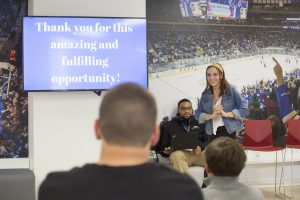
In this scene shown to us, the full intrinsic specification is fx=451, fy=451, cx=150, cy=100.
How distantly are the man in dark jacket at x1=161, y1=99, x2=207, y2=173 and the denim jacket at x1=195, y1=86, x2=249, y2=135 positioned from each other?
41 centimetres

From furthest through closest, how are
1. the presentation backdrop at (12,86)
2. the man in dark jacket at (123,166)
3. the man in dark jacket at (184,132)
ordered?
the presentation backdrop at (12,86)
the man in dark jacket at (184,132)
the man in dark jacket at (123,166)

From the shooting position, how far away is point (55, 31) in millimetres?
4406

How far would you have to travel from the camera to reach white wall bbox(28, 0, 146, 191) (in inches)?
180

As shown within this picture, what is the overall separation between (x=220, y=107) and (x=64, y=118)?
5.23ft

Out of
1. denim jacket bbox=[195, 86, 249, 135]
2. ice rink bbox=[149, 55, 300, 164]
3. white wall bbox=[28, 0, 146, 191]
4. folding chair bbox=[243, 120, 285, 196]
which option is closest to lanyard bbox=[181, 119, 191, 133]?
ice rink bbox=[149, 55, 300, 164]

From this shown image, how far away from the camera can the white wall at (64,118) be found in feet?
15.0

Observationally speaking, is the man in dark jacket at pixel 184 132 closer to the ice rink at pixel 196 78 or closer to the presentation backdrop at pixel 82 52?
the ice rink at pixel 196 78

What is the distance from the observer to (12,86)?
5.09 meters

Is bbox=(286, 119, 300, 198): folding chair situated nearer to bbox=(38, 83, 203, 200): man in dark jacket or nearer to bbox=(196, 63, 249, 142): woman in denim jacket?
bbox=(196, 63, 249, 142): woman in denim jacket

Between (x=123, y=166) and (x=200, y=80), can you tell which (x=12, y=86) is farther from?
(x=123, y=166)

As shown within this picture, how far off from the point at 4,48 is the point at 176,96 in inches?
84.6

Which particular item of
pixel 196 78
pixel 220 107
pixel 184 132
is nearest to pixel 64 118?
pixel 184 132

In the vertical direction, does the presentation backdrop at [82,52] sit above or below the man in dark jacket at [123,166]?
above

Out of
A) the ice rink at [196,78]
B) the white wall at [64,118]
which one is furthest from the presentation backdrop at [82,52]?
the ice rink at [196,78]
